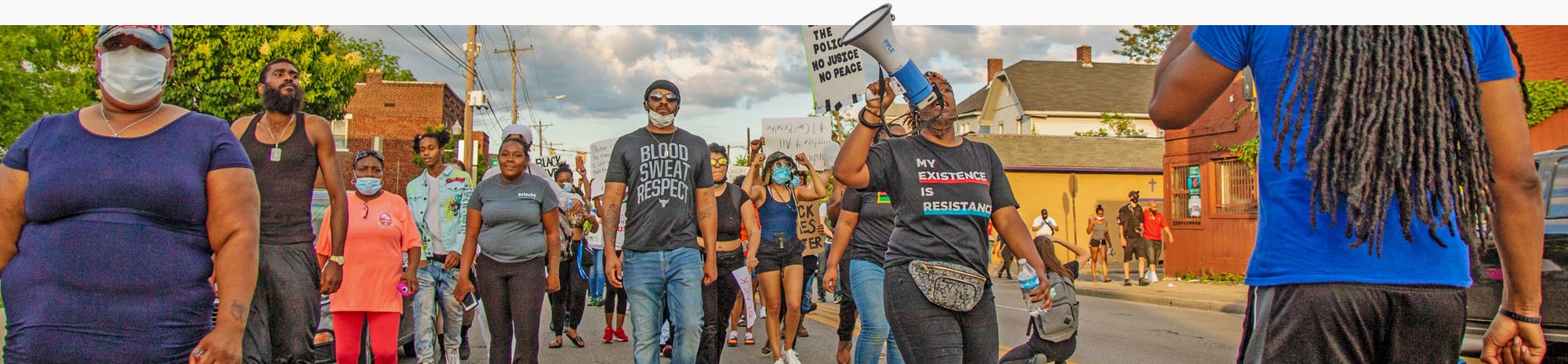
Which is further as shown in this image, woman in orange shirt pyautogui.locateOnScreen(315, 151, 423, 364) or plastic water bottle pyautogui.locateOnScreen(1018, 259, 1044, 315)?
woman in orange shirt pyautogui.locateOnScreen(315, 151, 423, 364)

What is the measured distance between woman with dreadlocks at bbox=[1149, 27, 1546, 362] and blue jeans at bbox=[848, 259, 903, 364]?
344 cm

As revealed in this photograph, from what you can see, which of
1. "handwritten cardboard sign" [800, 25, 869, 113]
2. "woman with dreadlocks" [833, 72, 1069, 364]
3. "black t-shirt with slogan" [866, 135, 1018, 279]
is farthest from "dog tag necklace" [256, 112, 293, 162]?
"handwritten cardboard sign" [800, 25, 869, 113]

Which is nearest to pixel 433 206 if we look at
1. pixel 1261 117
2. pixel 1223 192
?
pixel 1261 117

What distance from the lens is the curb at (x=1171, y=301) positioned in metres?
14.6

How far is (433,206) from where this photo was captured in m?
7.70

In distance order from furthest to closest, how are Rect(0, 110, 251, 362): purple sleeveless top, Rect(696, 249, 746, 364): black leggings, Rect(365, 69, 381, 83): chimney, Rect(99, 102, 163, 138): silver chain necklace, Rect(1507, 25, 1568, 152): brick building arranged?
Rect(365, 69, 381, 83): chimney < Rect(1507, 25, 1568, 152): brick building < Rect(696, 249, 746, 364): black leggings < Rect(99, 102, 163, 138): silver chain necklace < Rect(0, 110, 251, 362): purple sleeveless top

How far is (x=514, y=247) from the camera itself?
6184 millimetres

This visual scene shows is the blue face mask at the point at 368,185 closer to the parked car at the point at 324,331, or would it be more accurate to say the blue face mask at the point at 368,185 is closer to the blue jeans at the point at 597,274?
the parked car at the point at 324,331

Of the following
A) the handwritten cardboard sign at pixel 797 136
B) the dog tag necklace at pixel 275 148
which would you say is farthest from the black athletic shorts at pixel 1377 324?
the handwritten cardboard sign at pixel 797 136

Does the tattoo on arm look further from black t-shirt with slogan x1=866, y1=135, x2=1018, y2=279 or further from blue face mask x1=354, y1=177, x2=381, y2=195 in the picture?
blue face mask x1=354, y1=177, x2=381, y2=195

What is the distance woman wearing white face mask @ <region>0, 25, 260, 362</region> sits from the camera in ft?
A: 9.25

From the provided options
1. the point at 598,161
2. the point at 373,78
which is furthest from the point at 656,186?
the point at 373,78

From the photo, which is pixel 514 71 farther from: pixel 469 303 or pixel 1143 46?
pixel 469 303

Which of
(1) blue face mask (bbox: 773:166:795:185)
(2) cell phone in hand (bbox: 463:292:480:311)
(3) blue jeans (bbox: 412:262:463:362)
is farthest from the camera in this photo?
(1) blue face mask (bbox: 773:166:795:185)
